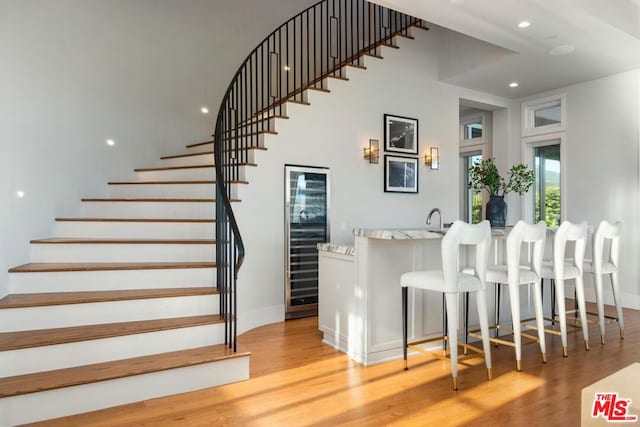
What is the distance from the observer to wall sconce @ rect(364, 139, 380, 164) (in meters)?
5.28

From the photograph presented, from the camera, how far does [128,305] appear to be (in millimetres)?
2947

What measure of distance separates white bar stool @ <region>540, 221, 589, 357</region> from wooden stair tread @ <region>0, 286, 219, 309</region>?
2802 mm

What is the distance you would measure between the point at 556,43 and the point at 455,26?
124 centimetres

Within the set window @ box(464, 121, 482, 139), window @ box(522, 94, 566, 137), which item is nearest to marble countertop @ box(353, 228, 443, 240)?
window @ box(522, 94, 566, 137)

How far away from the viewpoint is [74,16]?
427 centimetres

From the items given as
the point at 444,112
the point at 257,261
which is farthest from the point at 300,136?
the point at 444,112

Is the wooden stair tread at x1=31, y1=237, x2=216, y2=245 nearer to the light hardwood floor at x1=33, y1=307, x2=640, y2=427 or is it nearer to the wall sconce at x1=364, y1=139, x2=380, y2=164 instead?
the light hardwood floor at x1=33, y1=307, x2=640, y2=427

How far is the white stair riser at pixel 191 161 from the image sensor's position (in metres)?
4.70

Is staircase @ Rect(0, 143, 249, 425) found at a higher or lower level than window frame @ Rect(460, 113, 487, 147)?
lower

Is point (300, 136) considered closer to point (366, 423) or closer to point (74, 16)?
point (74, 16)

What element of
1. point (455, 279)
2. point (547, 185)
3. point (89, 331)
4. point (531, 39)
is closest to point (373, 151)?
point (531, 39)

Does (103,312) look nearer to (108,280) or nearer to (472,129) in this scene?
(108,280)

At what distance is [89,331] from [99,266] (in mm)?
680

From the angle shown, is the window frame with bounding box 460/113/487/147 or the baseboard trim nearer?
the baseboard trim
